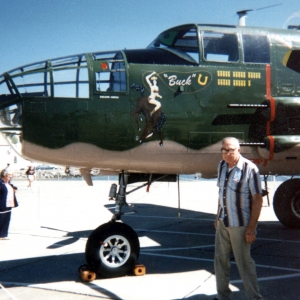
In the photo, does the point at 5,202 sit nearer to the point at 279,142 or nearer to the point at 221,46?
the point at 221,46

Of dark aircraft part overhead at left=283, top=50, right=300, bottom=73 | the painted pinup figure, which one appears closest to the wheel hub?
the painted pinup figure

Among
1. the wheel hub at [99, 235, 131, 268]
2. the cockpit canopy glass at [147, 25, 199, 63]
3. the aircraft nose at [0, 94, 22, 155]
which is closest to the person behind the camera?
the aircraft nose at [0, 94, 22, 155]

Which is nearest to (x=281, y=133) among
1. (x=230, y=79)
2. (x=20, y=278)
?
(x=230, y=79)

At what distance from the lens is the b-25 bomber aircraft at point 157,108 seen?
17.6 feet

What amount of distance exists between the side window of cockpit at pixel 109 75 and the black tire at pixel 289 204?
6787mm

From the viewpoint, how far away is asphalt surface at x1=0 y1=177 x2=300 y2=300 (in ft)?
16.5

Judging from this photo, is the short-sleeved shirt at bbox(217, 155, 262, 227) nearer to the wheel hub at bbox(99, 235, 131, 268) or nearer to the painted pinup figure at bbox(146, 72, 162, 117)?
the painted pinup figure at bbox(146, 72, 162, 117)

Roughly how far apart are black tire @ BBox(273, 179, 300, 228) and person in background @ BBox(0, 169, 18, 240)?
701 cm

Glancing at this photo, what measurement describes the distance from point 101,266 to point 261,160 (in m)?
2.95

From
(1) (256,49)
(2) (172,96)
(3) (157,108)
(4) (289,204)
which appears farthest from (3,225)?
(4) (289,204)

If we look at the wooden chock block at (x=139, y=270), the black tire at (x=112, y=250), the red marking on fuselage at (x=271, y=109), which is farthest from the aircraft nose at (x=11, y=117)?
the red marking on fuselage at (x=271, y=109)

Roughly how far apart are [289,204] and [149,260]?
530 cm

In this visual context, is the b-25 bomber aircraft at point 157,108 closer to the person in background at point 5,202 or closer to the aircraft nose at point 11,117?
the aircraft nose at point 11,117

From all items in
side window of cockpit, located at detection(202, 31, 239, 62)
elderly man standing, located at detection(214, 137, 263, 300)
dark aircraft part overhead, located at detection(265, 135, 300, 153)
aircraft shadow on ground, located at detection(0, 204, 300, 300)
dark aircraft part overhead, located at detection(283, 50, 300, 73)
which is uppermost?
side window of cockpit, located at detection(202, 31, 239, 62)
